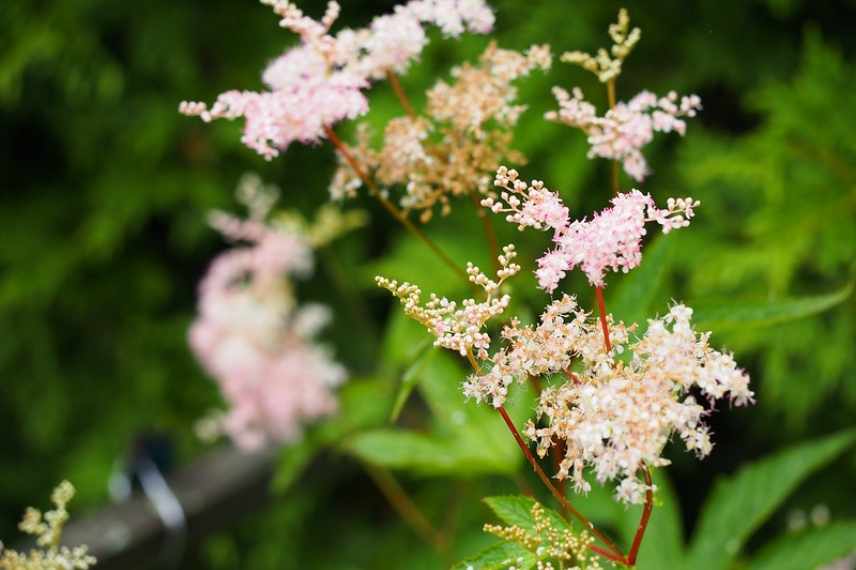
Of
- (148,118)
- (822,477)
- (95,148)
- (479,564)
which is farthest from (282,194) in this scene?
(479,564)

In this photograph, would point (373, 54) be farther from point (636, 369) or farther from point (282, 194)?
point (282, 194)

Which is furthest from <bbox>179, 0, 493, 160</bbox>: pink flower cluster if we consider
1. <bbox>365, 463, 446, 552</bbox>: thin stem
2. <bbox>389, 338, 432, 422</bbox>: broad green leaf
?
<bbox>365, 463, 446, 552</bbox>: thin stem

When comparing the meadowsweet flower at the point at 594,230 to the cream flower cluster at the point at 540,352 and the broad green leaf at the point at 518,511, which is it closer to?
the cream flower cluster at the point at 540,352

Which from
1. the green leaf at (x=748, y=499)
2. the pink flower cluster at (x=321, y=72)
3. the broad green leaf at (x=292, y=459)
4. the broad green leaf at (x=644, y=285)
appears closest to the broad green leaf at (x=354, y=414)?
the broad green leaf at (x=292, y=459)

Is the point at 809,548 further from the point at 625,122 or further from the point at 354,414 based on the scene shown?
the point at 354,414

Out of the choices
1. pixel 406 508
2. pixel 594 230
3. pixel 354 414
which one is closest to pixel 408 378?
pixel 594 230

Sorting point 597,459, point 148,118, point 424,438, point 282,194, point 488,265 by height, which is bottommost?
point 597,459

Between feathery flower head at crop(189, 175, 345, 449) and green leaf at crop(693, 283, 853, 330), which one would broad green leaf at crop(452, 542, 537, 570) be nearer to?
green leaf at crop(693, 283, 853, 330)
